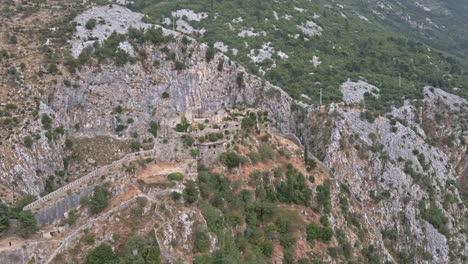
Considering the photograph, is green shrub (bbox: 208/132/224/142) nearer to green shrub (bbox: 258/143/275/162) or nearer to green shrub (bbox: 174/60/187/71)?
green shrub (bbox: 258/143/275/162)

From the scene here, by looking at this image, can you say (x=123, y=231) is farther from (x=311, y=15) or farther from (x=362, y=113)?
(x=311, y=15)

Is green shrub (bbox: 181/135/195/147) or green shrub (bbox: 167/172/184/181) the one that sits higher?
green shrub (bbox: 181/135/195/147)

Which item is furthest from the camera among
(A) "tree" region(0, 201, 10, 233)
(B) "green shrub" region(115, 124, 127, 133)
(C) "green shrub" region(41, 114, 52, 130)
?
(B) "green shrub" region(115, 124, 127, 133)

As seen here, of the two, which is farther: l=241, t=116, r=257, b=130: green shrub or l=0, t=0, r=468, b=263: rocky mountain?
l=241, t=116, r=257, b=130: green shrub

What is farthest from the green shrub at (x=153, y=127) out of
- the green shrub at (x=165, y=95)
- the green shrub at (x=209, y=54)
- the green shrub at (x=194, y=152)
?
the green shrub at (x=209, y=54)

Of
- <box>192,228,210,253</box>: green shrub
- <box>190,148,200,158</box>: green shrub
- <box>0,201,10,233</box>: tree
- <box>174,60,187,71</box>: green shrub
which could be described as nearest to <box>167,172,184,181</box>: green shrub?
<box>190,148,200,158</box>: green shrub

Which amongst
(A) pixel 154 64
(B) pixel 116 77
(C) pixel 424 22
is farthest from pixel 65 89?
(C) pixel 424 22

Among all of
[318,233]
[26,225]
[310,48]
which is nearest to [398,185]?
[318,233]

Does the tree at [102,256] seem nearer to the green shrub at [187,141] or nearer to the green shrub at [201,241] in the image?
the green shrub at [201,241]
